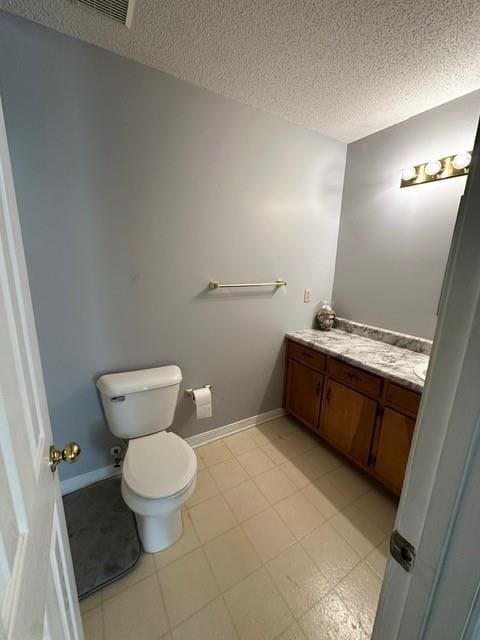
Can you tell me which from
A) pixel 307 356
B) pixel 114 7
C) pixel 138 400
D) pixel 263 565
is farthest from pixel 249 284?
pixel 263 565

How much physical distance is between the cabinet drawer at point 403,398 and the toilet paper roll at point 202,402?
3.70ft

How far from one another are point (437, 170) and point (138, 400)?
2.29 meters

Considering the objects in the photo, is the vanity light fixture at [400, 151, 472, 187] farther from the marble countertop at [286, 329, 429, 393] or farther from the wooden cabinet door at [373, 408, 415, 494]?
the wooden cabinet door at [373, 408, 415, 494]

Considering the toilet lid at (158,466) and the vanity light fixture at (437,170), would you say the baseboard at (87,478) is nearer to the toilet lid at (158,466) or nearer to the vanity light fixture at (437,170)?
the toilet lid at (158,466)

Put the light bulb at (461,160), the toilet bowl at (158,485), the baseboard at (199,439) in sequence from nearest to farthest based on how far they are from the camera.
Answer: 1. the toilet bowl at (158,485)
2. the light bulb at (461,160)
3. the baseboard at (199,439)

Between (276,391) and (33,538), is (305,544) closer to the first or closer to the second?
(276,391)

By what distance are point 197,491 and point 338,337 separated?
1515 millimetres

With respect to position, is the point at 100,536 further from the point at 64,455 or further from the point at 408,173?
the point at 408,173

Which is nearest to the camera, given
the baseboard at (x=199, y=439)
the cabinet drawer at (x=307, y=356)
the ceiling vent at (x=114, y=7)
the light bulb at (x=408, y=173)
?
the ceiling vent at (x=114, y=7)

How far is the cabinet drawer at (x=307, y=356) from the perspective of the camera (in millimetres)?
1930

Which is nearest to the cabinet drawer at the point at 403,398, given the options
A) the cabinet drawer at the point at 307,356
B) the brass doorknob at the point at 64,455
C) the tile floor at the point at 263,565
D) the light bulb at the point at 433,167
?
the cabinet drawer at the point at 307,356

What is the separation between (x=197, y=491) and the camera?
64.6 inches

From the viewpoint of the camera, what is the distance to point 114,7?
106cm

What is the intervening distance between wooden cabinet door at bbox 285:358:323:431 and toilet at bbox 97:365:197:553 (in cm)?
103
